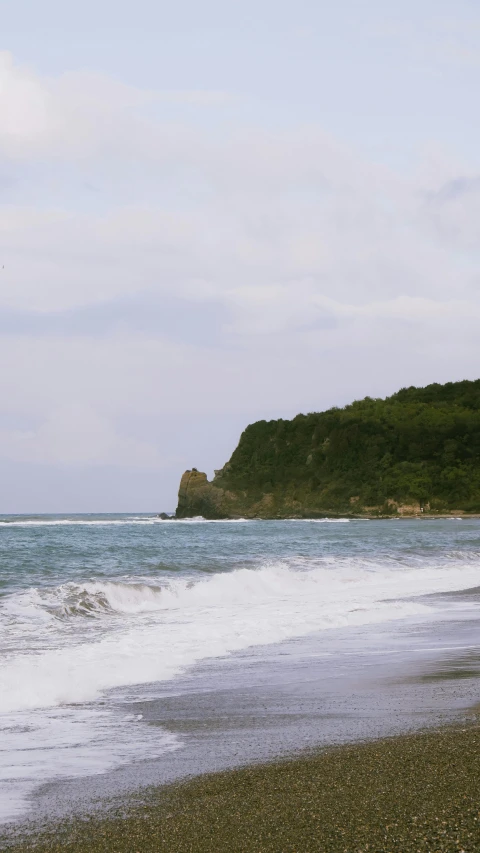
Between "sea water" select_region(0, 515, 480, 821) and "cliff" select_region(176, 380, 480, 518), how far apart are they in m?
84.8

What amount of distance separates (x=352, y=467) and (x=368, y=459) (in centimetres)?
263

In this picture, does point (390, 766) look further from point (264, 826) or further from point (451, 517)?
point (451, 517)

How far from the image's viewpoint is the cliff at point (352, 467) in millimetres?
115000

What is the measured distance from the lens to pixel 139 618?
47.7 ft

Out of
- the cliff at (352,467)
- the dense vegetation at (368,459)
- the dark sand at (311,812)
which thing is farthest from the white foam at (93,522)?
the dark sand at (311,812)

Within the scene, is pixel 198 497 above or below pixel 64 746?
above

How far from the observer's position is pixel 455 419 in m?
123

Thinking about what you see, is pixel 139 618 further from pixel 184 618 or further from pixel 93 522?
pixel 93 522

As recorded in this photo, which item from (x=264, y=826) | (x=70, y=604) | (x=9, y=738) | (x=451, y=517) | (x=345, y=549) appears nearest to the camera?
(x=264, y=826)

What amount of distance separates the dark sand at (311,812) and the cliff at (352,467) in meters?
110

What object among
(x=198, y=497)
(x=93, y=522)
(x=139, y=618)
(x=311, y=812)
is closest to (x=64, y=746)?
(x=311, y=812)

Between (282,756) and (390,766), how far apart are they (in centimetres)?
80

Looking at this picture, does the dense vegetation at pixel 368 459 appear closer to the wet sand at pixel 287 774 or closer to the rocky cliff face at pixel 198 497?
the rocky cliff face at pixel 198 497

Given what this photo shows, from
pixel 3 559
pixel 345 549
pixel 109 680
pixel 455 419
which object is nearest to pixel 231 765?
pixel 109 680
